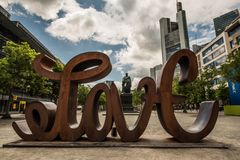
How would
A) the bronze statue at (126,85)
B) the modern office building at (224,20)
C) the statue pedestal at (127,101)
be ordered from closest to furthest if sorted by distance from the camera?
the statue pedestal at (127,101) < the bronze statue at (126,85) < the modern office building at (224,20)

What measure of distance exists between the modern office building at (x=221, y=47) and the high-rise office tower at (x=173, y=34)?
7091 cm

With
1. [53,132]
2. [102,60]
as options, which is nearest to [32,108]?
[53,132]

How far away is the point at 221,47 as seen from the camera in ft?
173

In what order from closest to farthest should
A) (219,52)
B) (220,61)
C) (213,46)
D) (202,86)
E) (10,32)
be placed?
(202,86) → (10,32) → (220,61) → (219,52) → (213,46)

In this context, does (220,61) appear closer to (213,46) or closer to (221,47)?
(221,47)

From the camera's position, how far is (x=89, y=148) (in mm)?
6020

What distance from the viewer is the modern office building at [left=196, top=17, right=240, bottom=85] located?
4565 cm

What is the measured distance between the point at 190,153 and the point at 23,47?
23.3 meters

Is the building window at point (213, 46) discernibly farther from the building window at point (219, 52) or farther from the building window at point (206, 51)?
the building window at point (219, 52)

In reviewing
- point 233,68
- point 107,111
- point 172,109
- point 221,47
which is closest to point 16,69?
point 107,111

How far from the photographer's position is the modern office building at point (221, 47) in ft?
150

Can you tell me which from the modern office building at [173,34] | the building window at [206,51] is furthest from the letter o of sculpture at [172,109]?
the modern office building at [173,34]

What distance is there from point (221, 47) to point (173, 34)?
9277 cm

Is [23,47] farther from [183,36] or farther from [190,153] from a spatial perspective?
[183,36]
